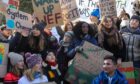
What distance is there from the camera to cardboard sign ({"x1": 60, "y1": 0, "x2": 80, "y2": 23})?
10.6 metres

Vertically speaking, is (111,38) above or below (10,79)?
above

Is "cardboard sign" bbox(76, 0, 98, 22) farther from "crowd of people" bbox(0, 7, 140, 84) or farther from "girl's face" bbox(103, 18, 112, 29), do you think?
"girl's face" bbox(103, 18, 112, 29)

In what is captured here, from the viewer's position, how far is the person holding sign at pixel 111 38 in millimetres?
9766

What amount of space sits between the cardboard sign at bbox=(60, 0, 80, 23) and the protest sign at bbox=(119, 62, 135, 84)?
5.10 feet

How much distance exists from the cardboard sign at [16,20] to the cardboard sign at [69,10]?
1003 mm

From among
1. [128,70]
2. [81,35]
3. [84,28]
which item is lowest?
[128,70]

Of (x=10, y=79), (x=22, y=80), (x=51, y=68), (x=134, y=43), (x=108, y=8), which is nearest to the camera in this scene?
(x=22, y=80)

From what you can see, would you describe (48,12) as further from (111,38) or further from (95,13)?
(95,13)

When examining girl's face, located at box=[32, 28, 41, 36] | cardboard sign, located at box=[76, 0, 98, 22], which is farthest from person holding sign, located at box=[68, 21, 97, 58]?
cardboard sign, located at box=[76, 0, 98, 22]

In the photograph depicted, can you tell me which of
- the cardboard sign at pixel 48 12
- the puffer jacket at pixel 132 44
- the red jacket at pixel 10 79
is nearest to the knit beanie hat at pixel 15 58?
the red jacket at pixel 10 79

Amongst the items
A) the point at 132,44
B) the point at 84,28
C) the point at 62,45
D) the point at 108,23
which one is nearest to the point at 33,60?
the point at 62,45

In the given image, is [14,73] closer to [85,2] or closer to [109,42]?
[109,42]

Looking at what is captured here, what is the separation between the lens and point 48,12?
1010 cm

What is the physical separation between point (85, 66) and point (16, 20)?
5.18ft
